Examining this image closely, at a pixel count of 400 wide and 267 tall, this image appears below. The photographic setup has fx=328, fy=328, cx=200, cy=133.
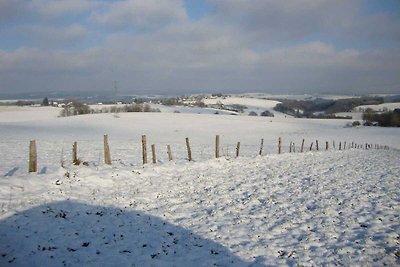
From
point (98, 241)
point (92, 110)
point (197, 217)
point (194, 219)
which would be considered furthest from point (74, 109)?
point (98, 241)

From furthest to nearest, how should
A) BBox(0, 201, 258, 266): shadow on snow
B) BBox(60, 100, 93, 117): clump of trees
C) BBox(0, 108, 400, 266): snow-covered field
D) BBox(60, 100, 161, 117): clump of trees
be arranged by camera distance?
BBox(60, 100, 161, 117): clump of trees < BBox(60, 100, 93, 117): clump of trees < BBox(0, 108, 400, 266): snow-covered field < BBox(0, 201, 258, 266): shadow on snow

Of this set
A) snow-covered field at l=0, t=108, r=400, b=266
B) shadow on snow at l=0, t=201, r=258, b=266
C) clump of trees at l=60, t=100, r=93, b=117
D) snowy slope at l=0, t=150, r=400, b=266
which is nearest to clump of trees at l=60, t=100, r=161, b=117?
clump of trees at l=60, t=100, r=93, b=117

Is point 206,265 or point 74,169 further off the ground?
point 74,169

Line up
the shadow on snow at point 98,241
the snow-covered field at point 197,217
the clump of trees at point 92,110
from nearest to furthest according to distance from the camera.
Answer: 1. the shadow on snow at point 98,241
2. the snow-covered field at point 197,217
3. the clump of trees at point 92,110

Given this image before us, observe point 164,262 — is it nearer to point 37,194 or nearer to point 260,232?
point 260,232

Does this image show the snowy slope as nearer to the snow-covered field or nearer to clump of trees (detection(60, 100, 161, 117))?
the snow-covered field

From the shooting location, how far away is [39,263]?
7.55 m

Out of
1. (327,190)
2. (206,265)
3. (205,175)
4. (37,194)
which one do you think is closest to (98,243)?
(206,265)

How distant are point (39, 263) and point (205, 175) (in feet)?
33.1

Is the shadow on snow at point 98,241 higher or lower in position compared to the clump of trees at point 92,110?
lower

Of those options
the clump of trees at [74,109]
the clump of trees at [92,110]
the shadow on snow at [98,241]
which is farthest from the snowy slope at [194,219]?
the clump of trees at [74,109]

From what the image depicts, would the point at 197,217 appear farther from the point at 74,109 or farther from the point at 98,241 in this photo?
the point at 74,109

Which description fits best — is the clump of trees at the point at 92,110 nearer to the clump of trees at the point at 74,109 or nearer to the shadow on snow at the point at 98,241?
the clump of trees at the point at 74,109

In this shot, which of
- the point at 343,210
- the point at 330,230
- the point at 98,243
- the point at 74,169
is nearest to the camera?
the point at 98,243
